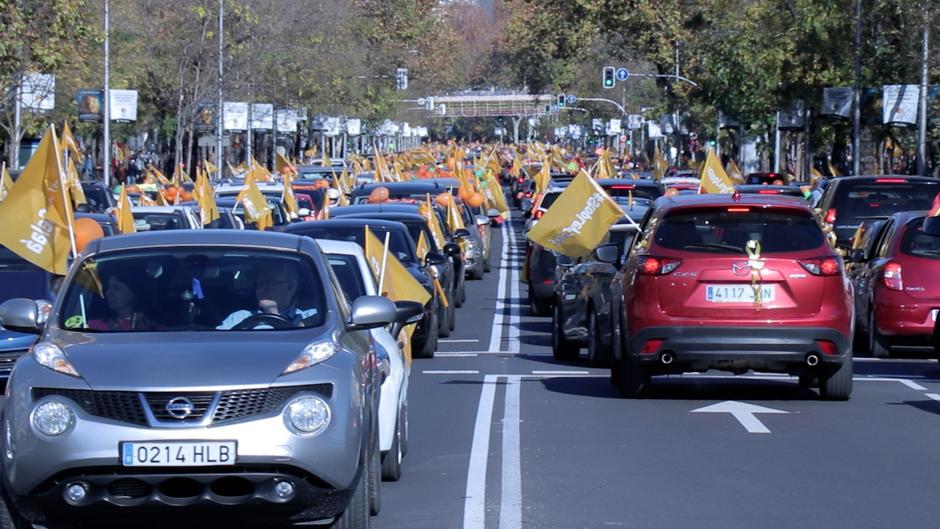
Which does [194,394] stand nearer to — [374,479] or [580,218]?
[374,479]

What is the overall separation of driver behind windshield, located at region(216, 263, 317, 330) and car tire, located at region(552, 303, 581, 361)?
9.56 m

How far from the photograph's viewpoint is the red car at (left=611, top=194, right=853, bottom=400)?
44.0 feet

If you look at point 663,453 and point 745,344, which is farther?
point 745,344

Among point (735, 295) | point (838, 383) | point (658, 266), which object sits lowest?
point (838, 383)

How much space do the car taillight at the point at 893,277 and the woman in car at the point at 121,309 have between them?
1152 cm

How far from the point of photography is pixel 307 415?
750cm

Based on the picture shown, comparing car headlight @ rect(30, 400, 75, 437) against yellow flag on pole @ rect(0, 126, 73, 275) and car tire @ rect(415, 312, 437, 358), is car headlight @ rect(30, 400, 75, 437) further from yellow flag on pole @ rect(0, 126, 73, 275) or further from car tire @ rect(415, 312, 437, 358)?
car tire @ rect(415, 312, 437, 358)

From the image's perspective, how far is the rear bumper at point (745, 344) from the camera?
1337 centimetres

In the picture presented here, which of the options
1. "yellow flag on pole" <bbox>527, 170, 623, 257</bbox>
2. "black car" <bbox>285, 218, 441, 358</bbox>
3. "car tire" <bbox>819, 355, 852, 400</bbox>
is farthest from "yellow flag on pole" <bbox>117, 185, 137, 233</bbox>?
"car tire" <bbox>819, 355, 852, 400</bbox>

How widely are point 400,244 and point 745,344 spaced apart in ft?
19.9

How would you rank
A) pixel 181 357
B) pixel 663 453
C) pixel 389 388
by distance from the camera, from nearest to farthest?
1. pixel 181 357
2. pixel 389 388
3. pixel 663 453

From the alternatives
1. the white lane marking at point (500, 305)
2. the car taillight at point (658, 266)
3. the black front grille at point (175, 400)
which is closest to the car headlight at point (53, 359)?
the black front grille at point (175, 400)

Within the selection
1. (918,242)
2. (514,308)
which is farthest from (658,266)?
(514,308)

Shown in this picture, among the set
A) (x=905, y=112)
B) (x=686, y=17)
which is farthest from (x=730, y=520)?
(x=686, y=17)
